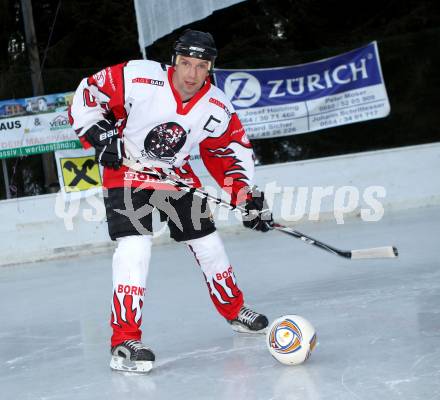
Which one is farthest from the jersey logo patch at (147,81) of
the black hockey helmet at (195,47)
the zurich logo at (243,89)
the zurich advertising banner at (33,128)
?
the zurich logo at (243,89)

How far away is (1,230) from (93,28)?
4392 mm

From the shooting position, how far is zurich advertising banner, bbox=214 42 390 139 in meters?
6.57

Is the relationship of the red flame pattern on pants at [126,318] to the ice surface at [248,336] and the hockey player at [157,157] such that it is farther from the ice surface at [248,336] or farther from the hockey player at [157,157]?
the ice surface at [248,336]

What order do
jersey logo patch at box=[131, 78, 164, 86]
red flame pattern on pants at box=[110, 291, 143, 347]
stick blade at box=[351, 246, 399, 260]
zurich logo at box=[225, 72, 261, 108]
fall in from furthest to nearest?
zurich logo at box=[225, 72, 261, 108] < stick blade at box=[351, 246, 399, 260] < jersey logo patch at box=[131, 78, 164, 86] < red flame pattern on pants at box=[110, 291, 143, 347]

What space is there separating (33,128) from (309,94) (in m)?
2.17

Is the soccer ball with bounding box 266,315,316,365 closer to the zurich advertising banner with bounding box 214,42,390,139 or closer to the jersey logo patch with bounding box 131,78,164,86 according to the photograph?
the jersey logo patch with bounding box 131,78,164,86

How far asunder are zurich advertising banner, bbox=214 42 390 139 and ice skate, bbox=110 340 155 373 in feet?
13.0

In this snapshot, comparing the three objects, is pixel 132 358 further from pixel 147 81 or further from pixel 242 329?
pixel 147 81

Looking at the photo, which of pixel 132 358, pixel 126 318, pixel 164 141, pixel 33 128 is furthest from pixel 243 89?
pixel 132 358

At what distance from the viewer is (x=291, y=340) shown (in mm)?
2607

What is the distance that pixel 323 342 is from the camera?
9.46ft

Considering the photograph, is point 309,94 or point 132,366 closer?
point 132,366

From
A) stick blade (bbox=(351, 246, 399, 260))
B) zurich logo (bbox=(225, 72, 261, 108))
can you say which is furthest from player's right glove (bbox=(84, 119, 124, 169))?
zurich logo (bbox=(225, 72, 261, 108))

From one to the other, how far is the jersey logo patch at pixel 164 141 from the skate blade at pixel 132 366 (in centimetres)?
74
